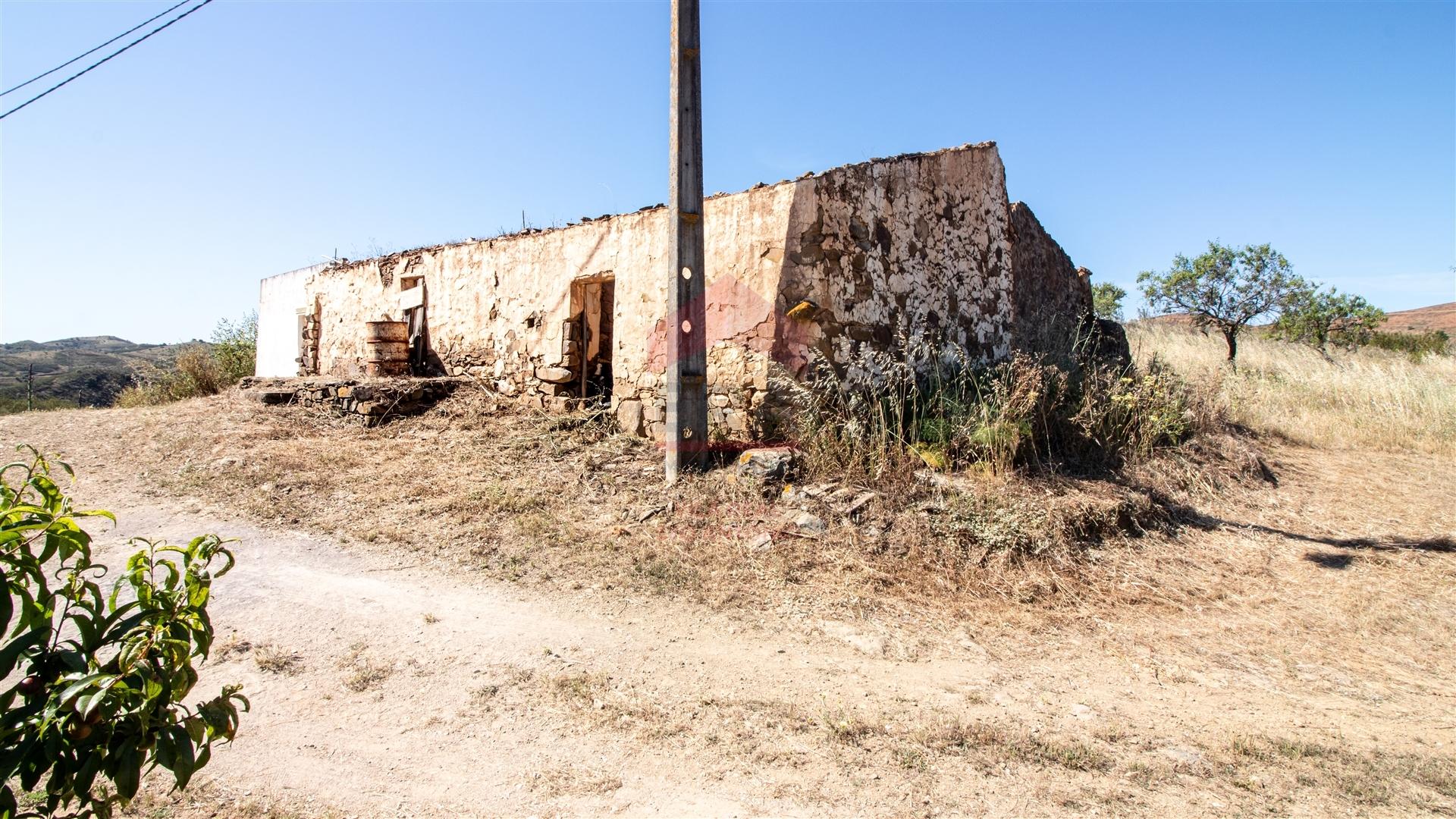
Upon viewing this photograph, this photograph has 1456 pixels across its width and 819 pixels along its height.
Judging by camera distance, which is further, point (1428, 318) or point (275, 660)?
point (1428, 318)

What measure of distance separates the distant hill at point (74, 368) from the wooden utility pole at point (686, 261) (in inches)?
505

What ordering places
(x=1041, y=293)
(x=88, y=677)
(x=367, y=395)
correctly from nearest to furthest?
(x=88, y=677) → (x=367, y=395) → (x=1041, y=293)

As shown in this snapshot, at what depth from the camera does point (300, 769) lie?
291 cm

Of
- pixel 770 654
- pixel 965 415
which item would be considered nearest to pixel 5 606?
pixel 770 654

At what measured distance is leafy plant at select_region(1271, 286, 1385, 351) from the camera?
16.4 m

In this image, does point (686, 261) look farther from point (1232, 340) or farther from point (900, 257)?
point (1232, 340)

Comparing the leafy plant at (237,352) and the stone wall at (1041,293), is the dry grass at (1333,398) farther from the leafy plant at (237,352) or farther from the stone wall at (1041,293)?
the leafy plant at (237,352)

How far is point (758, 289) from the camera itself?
6.68 m

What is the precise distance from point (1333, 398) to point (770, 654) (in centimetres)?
1057

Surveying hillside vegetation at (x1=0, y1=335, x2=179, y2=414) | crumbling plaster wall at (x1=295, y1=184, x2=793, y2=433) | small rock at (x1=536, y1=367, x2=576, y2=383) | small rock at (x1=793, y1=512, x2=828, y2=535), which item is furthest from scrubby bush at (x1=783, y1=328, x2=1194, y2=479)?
hillside vegetation at (x1=0, y1=335, x2=179, y2=414)

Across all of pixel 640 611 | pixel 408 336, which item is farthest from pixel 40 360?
pixel 640 611

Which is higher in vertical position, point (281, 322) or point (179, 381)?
point (281, 322)

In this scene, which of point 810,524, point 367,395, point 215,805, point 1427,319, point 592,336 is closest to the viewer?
point 215,805

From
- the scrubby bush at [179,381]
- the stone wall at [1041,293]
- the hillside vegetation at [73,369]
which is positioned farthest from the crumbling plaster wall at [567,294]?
the hillside vegetation at [73,369]
